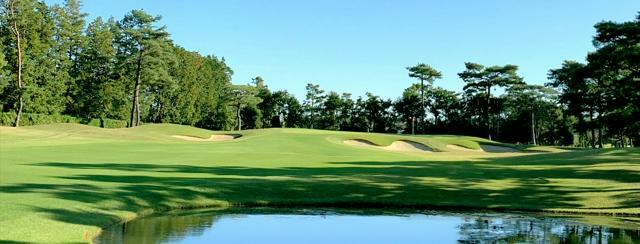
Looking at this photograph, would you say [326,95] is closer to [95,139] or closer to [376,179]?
[95,139]

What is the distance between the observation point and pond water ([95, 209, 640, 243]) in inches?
523

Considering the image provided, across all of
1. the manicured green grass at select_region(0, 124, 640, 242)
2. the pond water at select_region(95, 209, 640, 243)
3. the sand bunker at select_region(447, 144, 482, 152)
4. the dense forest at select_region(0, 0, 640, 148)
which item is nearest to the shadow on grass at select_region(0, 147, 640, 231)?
the manicured green grass at select_region(0, 124, 640, 242)

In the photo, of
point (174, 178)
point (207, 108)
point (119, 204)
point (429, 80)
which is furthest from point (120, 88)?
point (119, 204)

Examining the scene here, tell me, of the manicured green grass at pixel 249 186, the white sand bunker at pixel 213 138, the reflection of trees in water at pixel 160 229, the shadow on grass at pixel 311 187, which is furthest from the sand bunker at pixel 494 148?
the reflection of trees in water at pixel 160 229

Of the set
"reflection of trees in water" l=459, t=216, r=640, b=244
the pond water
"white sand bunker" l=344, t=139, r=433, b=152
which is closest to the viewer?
the pond water

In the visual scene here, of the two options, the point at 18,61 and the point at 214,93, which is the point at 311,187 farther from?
the point at 214,93

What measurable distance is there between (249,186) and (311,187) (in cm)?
238

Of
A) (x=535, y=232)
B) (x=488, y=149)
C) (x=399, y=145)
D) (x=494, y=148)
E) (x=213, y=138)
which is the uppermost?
(x=213, y=138)

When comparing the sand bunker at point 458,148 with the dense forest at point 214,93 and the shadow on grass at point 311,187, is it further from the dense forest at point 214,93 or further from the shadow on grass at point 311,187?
the shadow on grass at point 311,187

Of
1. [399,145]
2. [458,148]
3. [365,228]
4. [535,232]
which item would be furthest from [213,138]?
[535,232]

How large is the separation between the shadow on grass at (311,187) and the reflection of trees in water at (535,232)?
2671 millimetres

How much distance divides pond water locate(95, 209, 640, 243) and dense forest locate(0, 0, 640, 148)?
636 inches

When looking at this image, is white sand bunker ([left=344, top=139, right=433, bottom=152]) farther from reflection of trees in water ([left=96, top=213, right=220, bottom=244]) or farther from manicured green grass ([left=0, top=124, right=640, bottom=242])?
reflection of trees in water ([left=96, top=213, right=220, bottom=244])

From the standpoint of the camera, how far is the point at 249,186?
20750mm
